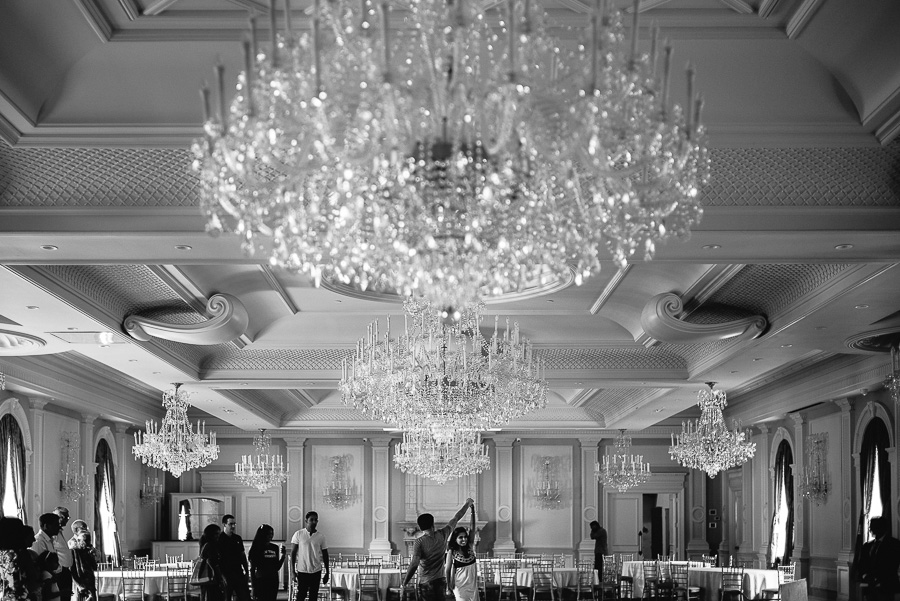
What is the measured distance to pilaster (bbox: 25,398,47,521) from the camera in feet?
49.5

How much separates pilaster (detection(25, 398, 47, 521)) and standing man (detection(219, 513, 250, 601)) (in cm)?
450

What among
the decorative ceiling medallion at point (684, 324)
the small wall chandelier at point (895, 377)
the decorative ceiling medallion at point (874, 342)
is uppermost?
the decorative ceiling medallion at point (684, 324)

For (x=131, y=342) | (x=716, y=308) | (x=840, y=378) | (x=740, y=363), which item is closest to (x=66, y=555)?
(x=131, y=342)

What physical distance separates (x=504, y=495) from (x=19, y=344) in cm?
1506

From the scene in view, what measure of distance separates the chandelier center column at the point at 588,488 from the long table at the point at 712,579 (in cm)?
597

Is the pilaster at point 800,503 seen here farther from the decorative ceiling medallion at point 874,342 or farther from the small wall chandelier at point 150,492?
the small wall chandelier at point 150,492

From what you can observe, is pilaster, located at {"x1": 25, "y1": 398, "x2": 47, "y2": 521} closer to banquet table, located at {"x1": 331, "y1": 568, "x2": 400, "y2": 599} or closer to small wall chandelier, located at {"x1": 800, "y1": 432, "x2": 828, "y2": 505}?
banquet table, located at {"x1": 331, "y1": 568, "x2": 400, "y2": 599}

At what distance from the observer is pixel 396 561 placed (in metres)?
18.8

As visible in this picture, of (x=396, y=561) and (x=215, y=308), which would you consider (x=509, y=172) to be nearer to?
(x=215, y=308)

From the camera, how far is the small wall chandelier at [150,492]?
842 inches

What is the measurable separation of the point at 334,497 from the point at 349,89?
2158cm

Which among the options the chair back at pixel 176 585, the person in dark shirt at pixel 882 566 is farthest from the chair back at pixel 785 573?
the chair back at pixel 176 585

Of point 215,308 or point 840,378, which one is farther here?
point 840,378

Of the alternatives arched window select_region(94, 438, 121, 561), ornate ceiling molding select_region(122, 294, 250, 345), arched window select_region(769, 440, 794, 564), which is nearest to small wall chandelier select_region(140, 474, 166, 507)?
arched window select_region(94, 438, 121, 561)
